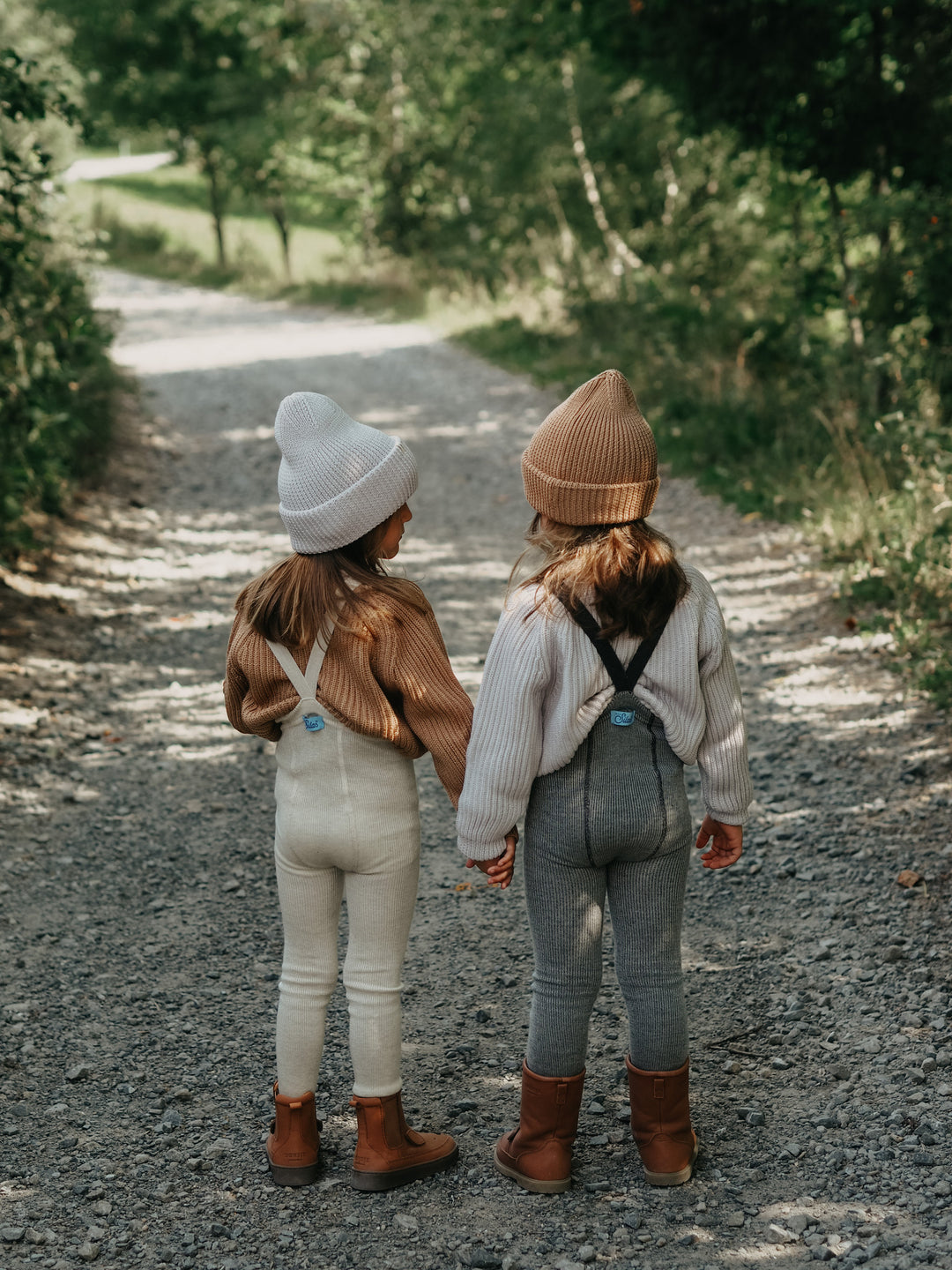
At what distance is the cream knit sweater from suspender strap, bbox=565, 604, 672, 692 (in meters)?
0.01

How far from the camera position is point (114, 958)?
3875mm

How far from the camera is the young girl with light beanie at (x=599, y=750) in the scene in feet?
8.39

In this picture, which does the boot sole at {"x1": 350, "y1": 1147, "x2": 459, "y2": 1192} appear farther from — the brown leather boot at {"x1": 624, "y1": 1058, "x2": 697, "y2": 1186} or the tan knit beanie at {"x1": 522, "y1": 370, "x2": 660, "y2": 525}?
the tan knit beanie at {"x1": 522, "y1": 370, "x2": 660, "y2": 525}

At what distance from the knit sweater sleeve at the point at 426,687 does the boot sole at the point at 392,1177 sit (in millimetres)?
865

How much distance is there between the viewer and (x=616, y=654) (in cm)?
258

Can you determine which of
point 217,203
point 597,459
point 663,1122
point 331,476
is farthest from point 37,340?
point 217,203

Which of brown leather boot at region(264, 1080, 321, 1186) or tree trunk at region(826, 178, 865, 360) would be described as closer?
brown leather boot at region(264, 1080, 321, 1186)

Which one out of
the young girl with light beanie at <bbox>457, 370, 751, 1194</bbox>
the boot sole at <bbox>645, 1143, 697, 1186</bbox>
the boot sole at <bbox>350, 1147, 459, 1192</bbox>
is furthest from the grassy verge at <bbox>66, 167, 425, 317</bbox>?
the boot sole at <bbox>645, 1143, 697, 1186</bbox>

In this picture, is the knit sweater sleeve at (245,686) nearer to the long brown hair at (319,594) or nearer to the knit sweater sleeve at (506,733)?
the long brown hair at (319,594)

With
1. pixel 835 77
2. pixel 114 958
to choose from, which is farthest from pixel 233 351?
pixel 114 958

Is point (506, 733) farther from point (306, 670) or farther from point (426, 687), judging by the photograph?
point (306, 670)

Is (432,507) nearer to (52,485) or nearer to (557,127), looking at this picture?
(52,485)

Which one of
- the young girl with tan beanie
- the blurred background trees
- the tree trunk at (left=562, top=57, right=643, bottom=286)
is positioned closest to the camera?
the young girl with tan beanie

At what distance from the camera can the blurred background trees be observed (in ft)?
24.6
